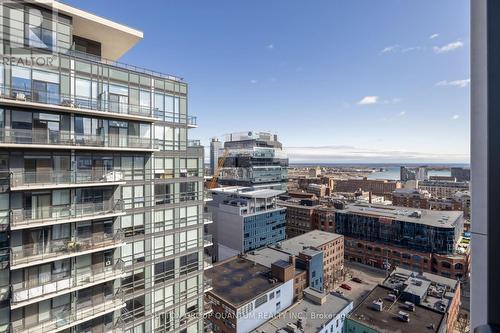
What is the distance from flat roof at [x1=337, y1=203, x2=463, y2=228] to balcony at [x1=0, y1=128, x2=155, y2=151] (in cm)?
4718

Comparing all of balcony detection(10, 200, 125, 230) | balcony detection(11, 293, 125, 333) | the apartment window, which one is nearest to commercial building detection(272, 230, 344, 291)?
the apartment window

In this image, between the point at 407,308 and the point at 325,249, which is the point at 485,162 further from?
the point at 325,249

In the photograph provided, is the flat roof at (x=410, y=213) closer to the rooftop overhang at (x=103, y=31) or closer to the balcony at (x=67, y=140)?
the balcony at (x=67, y=140)

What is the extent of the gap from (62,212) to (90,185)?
1447 mm

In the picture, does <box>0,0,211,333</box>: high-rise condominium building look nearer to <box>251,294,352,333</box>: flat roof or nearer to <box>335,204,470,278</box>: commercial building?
<box>251,294,352,333</box>: flat roof

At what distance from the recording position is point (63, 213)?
10562 millimetres

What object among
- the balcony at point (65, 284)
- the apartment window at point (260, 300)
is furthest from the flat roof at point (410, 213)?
the balcony at point (65, 284)

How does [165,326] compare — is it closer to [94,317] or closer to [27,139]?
[94,317]

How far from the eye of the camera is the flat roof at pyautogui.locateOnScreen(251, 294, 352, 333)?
22891 millimetres

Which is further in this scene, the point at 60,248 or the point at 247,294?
the point at 247,294

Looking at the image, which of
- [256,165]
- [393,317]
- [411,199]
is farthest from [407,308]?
[411,199]

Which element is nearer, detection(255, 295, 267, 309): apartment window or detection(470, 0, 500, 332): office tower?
detection(470, 0, 500, 332): office tower

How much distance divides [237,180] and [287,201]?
14917 millimetres

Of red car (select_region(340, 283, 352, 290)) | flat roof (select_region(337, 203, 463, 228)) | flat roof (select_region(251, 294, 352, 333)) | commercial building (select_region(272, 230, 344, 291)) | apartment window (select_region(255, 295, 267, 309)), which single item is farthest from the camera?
flat roof (select_region(337, 203, 463, 228))
